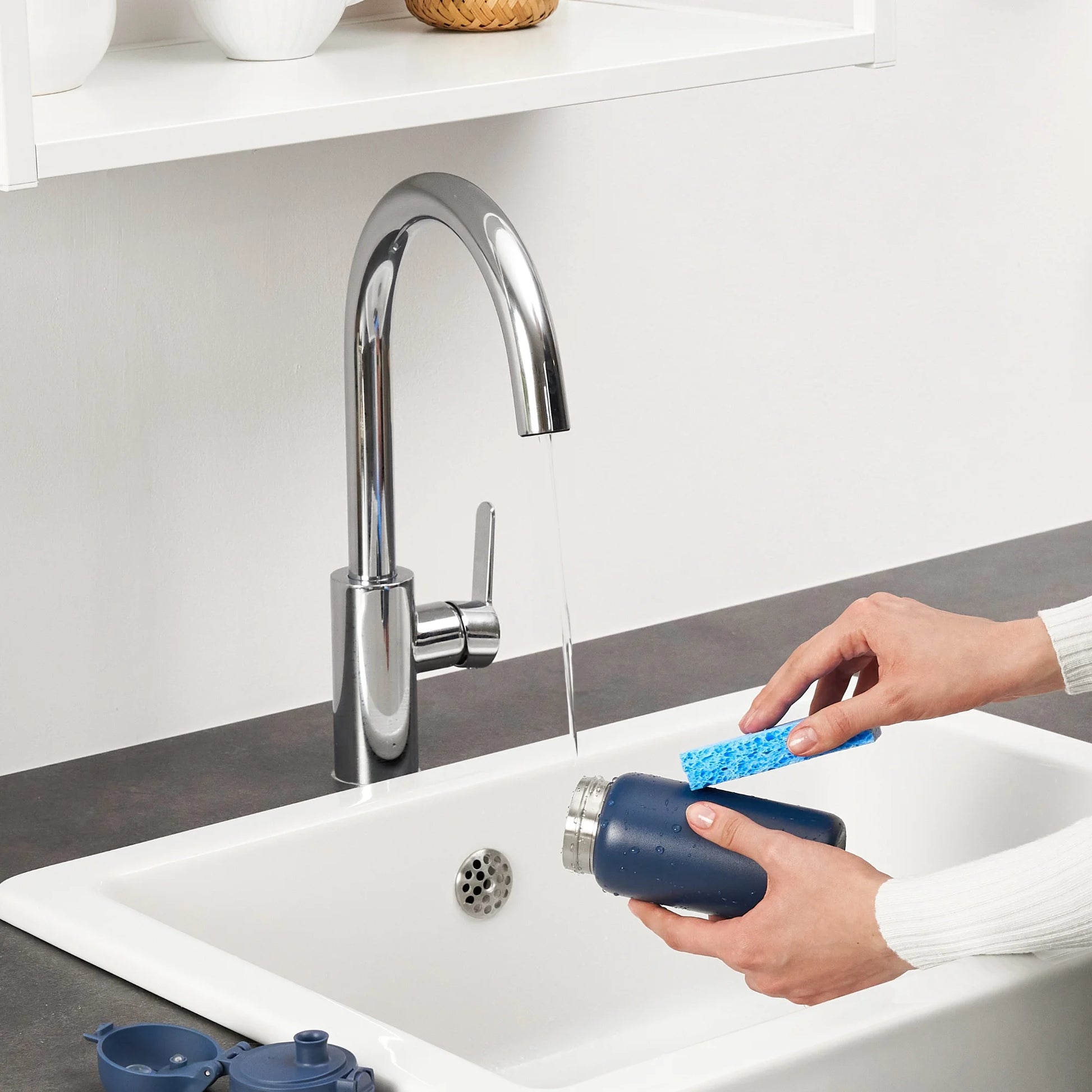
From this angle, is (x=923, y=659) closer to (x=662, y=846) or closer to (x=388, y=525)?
(x=662, y=846)

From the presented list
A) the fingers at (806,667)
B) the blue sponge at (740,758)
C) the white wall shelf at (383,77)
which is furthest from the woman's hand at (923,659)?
the white wall shelf at (383,77)

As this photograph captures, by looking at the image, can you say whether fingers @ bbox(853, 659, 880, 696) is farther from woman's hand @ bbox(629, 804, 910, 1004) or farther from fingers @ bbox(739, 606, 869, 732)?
woman's hand @ bbox(629, 804, 910, 1004)

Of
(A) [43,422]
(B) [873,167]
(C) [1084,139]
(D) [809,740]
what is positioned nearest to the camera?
(D) [809,740]

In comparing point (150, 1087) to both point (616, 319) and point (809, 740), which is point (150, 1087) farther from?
point (616, 319)

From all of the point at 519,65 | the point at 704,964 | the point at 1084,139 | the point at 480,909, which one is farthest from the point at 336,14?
the point at 1084,139

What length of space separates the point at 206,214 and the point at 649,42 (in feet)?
1.10

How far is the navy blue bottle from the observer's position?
0.91 m

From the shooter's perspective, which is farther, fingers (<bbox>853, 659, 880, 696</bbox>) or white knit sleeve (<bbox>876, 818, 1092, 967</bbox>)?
fingers (<bbox>853, 659, 880, 696</bbox>)

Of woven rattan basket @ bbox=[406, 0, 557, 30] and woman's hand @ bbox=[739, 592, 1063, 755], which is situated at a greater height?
woven rattan basket @ bbox=[406, 0, 557, 30]

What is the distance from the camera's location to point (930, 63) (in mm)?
1619

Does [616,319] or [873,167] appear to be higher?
Answer: [873,167]

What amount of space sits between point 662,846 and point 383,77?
474mm

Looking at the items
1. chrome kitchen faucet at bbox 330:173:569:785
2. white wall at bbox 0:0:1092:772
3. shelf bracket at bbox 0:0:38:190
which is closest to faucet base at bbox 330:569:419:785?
chrome kitchen faucet at bbox 330:173:569:785

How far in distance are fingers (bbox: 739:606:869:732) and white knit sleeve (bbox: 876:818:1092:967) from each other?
22 cm
